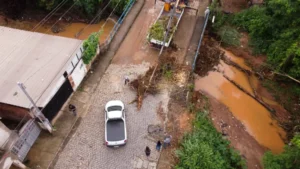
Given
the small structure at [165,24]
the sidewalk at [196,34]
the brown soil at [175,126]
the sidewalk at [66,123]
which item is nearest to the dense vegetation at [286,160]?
the brown soil at [175,126]

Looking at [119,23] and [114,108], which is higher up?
[119,23]

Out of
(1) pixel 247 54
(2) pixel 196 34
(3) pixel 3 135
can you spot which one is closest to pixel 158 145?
(3) pixel 3 135

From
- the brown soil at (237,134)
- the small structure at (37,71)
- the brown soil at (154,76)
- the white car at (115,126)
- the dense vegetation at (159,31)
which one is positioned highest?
the dense vegetation at (159,31)

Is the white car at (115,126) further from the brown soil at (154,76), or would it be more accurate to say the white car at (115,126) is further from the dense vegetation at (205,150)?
the dense vegetation at (205,150)

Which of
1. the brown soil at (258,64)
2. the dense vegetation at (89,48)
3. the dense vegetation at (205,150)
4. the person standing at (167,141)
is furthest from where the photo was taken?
the brown soil at (258,64)

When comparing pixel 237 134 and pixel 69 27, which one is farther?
pixel 69 27

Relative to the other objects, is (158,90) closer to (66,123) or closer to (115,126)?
(115,126)

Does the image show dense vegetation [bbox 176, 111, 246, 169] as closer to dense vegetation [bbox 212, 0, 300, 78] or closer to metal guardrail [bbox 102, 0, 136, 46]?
dense vegetation [bbox 212, 0, 300, 78]
